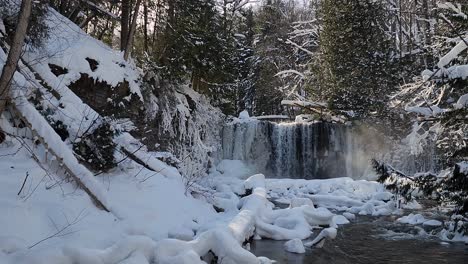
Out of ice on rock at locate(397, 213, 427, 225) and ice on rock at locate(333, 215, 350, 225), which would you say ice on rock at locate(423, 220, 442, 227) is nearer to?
ice on rock at locate(397, 213, 427, 225)

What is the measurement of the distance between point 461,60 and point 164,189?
5.61 m

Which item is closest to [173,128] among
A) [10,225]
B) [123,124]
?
[123,124]

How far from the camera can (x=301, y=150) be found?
23781 millimetres

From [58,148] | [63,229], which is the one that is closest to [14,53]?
[58,148]

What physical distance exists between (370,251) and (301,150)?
1538 cm

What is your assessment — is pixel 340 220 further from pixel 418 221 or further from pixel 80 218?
pixel 80 218

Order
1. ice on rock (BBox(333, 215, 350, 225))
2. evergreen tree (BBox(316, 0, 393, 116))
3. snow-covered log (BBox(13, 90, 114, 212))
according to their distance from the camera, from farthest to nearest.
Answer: evergreen tree (BBox(316, 0, 393, 116)), ice on rock (BBox(333, 215, 350, 225)), snow-covered log (BBox(13, 90, 114, 212))

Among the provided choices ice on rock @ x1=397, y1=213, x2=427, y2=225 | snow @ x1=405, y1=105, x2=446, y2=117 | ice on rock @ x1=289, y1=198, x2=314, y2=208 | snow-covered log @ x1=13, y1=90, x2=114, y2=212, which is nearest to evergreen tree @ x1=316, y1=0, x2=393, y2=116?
ice on rock @ x1=397, y1=213, x2=427, y2=225

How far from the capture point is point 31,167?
6176 millimetres

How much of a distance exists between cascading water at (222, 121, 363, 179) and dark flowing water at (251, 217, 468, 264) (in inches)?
531

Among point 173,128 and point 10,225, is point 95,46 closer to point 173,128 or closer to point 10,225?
point 173,128

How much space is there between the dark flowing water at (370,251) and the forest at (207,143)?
0.19ft

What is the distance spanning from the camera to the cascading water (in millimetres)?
23703

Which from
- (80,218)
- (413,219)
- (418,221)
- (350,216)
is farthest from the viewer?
(350,216)
